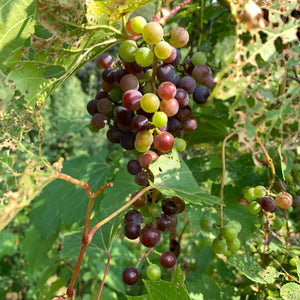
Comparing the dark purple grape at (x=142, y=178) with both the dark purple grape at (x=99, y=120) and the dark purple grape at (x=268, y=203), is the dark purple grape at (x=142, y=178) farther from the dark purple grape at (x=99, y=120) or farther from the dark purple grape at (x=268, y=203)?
the dark purple grape at (x=268, y=203)

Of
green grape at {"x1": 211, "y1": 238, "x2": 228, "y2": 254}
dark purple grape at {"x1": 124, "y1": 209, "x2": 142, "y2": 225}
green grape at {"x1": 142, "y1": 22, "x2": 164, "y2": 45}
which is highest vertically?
green grape at {"x1": 142, "y1": 22, "x2": 164, "y2": 45}

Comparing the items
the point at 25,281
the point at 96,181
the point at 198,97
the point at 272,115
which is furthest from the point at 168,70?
the point at 25,281

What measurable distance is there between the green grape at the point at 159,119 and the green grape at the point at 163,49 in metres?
0.10

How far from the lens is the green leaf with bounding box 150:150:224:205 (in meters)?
0.51

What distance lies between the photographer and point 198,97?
0.68 m

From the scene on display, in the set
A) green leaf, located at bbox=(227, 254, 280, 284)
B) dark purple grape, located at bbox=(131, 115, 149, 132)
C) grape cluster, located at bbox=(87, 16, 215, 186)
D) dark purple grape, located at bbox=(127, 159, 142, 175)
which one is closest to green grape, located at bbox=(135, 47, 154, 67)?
grape cluster, located at bbox=(87, 16, 215, 186)

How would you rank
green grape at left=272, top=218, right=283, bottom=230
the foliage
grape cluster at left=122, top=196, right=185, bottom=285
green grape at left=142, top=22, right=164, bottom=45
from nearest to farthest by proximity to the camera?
1. the foliage
2. green grape at left=142, top=22, right=164, bottom=45
3. grape cluster at left=122, top=196, right=185, bottom=285
4. green grape at left=272, top=218, right=283, bottom=230

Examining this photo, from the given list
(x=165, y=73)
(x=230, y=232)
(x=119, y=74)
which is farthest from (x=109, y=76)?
(x=230, y=232)

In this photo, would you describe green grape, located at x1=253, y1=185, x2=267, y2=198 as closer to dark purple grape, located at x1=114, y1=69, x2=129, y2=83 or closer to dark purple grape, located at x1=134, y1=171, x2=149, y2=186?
dark purple grape, located at x1=134, y1=171, x2=149, y2=186

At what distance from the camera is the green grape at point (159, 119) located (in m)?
0.58

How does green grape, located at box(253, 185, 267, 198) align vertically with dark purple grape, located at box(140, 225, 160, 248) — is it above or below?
below

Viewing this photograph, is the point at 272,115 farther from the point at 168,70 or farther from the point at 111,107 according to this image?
the point at 111,107

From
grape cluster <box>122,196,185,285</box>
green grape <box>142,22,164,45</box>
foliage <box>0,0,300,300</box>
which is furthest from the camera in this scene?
grape cluster <box>122,196,185,285</box>

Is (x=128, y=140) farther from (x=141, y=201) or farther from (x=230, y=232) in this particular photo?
(x=230, y=232)
